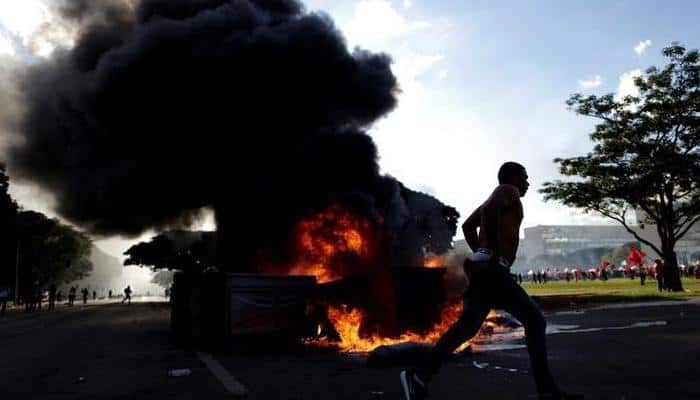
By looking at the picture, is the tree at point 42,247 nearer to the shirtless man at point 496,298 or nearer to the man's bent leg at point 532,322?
the shirtless man at point 496,298

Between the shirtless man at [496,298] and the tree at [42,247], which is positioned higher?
the tree at [42,247]

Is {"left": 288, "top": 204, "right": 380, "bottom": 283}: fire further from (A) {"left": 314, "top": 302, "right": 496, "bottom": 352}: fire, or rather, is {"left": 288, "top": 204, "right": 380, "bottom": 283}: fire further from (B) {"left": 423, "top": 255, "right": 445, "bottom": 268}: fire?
(A) {"left": 314, "top": 302, "right": 496, "bottom": 352}: fire

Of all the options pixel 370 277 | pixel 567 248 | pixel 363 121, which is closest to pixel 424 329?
pixel 370 277

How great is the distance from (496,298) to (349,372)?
2932 mm

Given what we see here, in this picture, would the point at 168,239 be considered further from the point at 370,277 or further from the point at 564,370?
the point at 564,370

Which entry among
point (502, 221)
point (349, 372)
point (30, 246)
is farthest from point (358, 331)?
point (30, 246)

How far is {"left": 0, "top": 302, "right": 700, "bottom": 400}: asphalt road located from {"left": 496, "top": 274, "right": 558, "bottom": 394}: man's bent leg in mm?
760

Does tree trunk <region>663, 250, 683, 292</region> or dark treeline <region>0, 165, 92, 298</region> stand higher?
dark treeline <region>0, 165, 92, 298</region>

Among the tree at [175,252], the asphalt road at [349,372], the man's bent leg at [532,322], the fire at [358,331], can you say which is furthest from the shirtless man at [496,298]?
the tree at [175,252]

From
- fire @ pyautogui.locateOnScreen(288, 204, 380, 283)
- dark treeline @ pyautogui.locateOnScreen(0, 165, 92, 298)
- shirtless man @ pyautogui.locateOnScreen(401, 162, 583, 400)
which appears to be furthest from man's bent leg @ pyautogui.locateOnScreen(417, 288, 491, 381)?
dark treeline @ pyautogui.locateOnScreen(0, 165, 92, 298)

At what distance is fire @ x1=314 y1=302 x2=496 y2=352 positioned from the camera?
915 centimetres

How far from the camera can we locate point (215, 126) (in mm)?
17172

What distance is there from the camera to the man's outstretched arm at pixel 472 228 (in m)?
4.65

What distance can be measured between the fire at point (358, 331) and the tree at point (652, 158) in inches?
782
